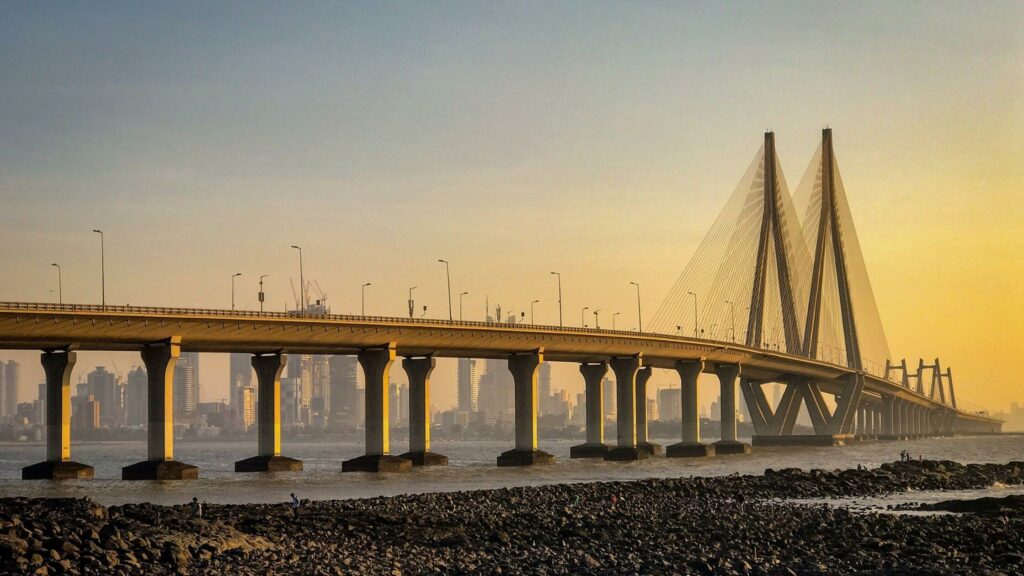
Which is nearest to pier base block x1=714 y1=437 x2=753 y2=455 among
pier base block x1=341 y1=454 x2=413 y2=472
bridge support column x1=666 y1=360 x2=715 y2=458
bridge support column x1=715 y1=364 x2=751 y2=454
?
bridge support column x1=715 y1=364 x2=751 y2=454

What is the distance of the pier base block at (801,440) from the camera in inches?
6964

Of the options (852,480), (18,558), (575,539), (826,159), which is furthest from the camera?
(826,159)

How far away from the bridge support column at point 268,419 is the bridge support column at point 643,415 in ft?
146

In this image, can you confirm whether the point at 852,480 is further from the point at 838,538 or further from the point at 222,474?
the point at 222,474

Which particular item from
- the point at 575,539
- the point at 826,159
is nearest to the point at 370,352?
the point at 575,539

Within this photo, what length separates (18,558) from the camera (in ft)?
126

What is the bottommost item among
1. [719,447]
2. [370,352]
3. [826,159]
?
[719,447]

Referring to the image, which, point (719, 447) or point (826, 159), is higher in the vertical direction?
point (826, 159)

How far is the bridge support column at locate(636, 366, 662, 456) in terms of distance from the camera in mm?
144250

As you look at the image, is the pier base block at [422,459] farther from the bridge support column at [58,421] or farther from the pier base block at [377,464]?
the bridge support column at [58,421]

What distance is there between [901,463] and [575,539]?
58.0 m

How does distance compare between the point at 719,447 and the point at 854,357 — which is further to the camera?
the point at 854,357

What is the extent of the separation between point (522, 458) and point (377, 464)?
17.5 meters

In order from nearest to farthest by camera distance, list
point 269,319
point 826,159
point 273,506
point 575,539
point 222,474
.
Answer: point 575,539
point 273,506
point 269,319
point 222,474
point 826,159
